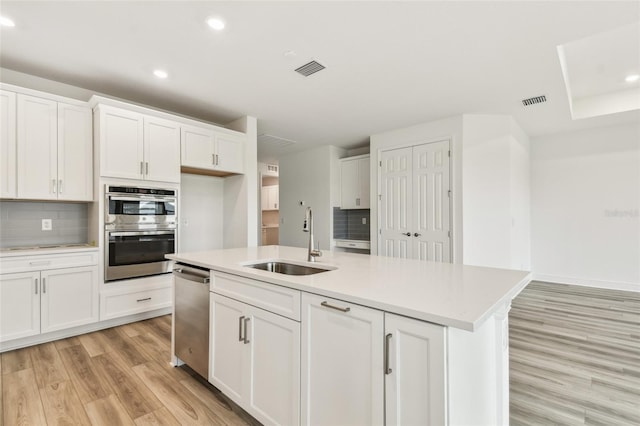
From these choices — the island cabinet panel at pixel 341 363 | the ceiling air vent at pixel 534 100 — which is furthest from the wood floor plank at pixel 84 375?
the ceiling air vent at pixel 534 100

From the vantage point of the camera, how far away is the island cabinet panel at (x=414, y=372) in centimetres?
97

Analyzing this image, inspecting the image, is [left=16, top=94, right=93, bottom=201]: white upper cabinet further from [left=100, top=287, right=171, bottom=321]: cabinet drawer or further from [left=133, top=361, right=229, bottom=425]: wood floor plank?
[left=133, top=361, right=229, bottom=425]: wood floor plank

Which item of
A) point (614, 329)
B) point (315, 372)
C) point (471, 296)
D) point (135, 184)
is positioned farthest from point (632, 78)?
point (135, 184)

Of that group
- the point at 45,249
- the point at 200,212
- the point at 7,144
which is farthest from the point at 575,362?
the point at 7,144

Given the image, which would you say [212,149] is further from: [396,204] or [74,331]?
[396,204]

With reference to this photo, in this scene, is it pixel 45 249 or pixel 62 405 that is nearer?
pixel 62 405

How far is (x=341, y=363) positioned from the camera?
125 centimetres

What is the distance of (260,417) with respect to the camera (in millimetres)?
1586

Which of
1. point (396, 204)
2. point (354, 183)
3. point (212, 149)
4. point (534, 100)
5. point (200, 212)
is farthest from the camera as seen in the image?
point (354, 183)

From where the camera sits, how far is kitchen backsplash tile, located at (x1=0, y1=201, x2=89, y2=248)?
2854 mm

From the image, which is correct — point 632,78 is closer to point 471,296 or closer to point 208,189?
point 471,296

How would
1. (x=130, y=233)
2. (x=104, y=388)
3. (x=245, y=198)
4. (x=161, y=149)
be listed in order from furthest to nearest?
(x=245, y=198), (x=161, y=149), (x=130, y=233), (x=104, y=388)

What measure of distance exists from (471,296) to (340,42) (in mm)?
2161

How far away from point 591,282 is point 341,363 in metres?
5.79
